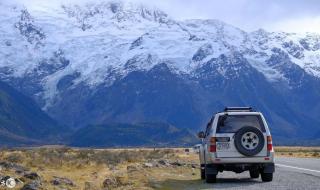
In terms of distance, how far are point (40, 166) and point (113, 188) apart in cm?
1989

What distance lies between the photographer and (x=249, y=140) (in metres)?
27.7

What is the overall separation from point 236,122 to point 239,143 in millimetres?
1026

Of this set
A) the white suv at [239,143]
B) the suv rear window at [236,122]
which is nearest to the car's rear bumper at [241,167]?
the white suv at [239,143]

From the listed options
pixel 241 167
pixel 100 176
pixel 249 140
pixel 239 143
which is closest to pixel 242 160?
pixel 241 167

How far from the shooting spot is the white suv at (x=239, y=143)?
27672mm

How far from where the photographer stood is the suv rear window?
92.4ft

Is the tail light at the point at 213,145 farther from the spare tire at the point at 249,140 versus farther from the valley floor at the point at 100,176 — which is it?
the valley floor at the point at 100,176

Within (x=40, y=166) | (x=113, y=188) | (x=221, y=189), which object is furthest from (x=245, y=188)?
(x=40, y=166)

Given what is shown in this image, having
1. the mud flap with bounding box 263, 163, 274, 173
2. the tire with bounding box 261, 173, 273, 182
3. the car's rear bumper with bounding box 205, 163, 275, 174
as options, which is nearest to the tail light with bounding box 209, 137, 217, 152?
the car's rear bumper with bounding box 205, 163, 275, 174

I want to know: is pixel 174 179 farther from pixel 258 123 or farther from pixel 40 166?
pixel 40 166

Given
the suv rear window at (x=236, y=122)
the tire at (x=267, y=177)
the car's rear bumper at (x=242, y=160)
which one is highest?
the suv rear window at (x=236, y=122)

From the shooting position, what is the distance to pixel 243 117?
28344 mm

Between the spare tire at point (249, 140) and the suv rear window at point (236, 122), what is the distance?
48 centimetres

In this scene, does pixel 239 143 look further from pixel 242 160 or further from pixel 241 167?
pixel 241 167
